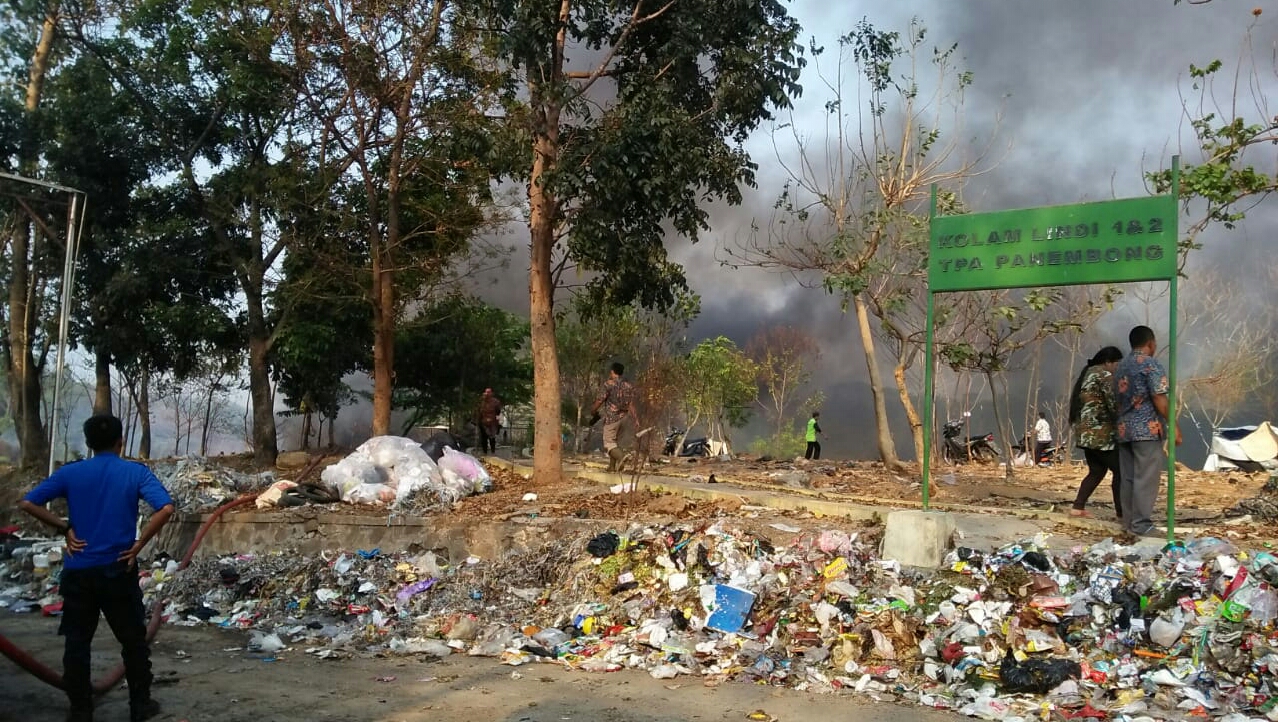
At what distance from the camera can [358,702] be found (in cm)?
523

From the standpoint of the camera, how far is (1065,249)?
6.40 metres

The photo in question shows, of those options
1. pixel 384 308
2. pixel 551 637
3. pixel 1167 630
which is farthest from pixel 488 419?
pixel 1167 630

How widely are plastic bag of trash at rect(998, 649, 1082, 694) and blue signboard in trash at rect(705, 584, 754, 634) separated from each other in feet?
5.61

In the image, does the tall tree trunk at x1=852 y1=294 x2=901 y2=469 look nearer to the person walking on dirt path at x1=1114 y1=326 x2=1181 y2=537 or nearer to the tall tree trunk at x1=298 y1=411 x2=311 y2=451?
the person walking on dirt path at x1=1114 y1=326 x2=1181 y2=537

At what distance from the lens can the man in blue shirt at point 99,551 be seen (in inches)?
181

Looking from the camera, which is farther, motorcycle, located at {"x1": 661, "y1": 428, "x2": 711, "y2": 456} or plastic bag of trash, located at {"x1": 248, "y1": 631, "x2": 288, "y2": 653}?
motorcycle, located at {"x1": 661, "y1": 428, "x2": 711, "y2": 456}

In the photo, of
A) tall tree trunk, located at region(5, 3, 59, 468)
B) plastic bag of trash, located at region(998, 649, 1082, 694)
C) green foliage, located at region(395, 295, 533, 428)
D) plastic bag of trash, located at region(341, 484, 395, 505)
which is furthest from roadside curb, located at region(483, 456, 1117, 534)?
green foliage, located at region(395, 295, 533, 428)

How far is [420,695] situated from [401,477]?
5.58 meters

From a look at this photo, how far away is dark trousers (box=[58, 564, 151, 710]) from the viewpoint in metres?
4.60

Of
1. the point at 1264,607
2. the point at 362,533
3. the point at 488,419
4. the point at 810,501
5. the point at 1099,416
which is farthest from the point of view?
the point at 488,419

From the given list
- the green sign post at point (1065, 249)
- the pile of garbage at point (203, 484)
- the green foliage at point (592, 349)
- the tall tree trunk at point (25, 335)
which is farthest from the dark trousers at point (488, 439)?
the green sign post at point (1065, 249)

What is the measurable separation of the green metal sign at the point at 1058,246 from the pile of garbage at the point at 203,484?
8355 mm

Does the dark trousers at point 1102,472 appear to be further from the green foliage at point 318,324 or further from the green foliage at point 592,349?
the green foliage at point 592,349

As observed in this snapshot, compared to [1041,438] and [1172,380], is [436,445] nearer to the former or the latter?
[1172,380]
